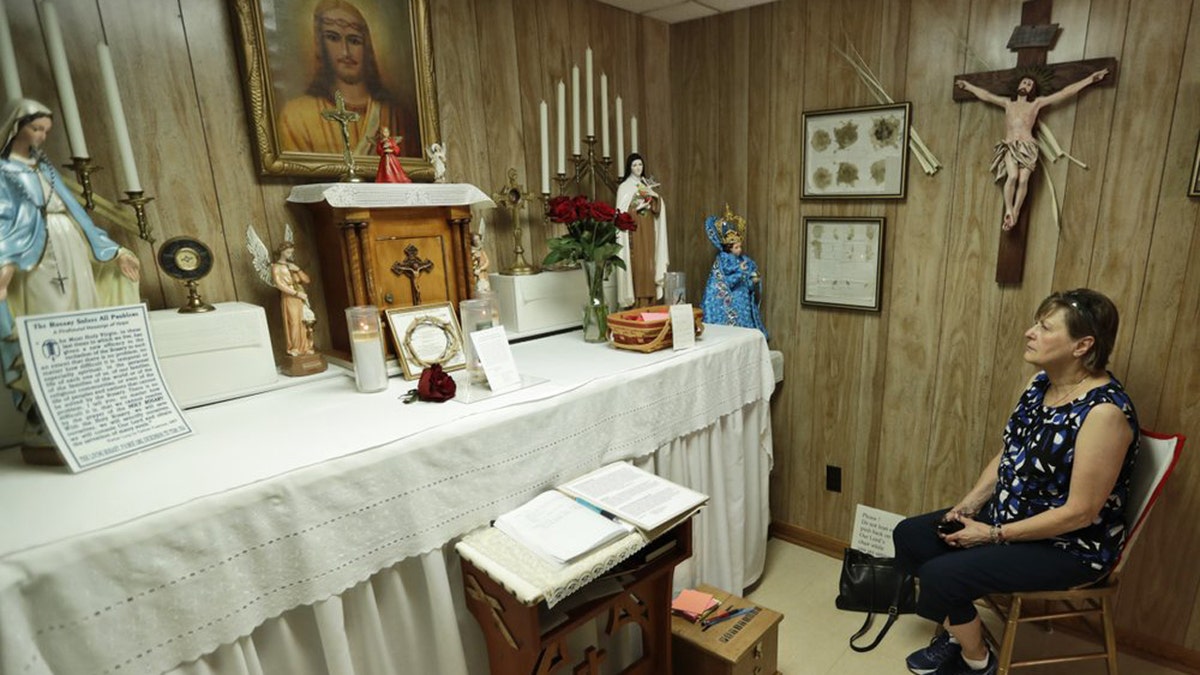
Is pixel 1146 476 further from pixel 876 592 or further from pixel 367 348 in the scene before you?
pixel 367 348

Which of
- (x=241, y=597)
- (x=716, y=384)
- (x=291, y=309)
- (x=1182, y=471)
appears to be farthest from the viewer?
(x=716, y=384)

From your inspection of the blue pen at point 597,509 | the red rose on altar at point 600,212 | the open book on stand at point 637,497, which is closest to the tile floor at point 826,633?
the open book on stand at point 637,497

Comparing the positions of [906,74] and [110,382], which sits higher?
[906,74]

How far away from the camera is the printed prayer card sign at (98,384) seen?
96cm

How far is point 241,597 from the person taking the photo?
94cm

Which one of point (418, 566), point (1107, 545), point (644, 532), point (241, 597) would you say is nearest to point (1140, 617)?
point (1107, 545)

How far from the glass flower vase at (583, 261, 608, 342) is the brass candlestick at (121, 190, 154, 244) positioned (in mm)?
1118

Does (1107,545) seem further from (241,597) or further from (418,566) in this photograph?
(241,597)

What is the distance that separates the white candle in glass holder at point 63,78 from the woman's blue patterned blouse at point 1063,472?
7.33 feet

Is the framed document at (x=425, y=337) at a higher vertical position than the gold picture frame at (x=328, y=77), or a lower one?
lower

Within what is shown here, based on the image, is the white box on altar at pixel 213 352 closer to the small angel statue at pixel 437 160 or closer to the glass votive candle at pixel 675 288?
the small angel statue at pixel 437 160

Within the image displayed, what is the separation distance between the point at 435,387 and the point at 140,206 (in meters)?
0.70

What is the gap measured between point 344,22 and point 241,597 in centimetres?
136

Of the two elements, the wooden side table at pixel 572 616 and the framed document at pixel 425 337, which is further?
the framed document at pixel 425 337
